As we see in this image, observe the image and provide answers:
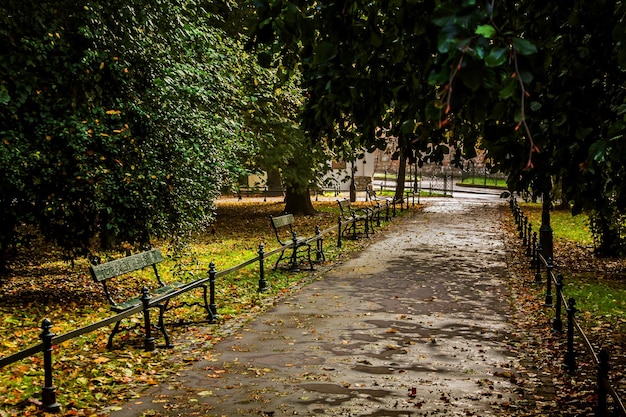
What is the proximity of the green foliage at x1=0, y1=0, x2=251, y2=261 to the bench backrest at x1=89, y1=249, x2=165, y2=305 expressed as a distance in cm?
81

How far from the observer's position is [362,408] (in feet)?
19.5

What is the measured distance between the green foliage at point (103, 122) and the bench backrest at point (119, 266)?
2.67 feet

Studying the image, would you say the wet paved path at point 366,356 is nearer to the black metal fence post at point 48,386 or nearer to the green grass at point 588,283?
the black metal fence post at point 48,386

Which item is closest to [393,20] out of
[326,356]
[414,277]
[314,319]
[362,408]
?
[362,408]

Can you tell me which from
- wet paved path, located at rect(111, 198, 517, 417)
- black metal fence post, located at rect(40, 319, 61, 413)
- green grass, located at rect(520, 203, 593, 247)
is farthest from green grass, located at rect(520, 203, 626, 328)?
black metal fence post, located at rect(40, 319, 61, 413)

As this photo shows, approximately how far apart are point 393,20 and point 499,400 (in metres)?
3.82

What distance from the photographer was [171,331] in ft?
30.0

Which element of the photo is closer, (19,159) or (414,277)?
(19,159)

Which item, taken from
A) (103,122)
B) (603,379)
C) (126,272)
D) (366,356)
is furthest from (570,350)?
(103,122)

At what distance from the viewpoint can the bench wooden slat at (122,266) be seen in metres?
8.37

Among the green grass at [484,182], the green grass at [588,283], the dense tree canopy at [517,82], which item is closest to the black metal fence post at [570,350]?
the dense tree canopy at [517,82]

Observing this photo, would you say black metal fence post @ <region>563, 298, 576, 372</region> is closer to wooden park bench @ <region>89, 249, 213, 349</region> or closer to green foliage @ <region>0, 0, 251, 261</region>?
wooden park bench @ <region>89, 249, 213, 349</region>

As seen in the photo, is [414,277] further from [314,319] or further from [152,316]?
[152,316]

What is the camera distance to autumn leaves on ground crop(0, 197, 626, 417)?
→ 648cm
